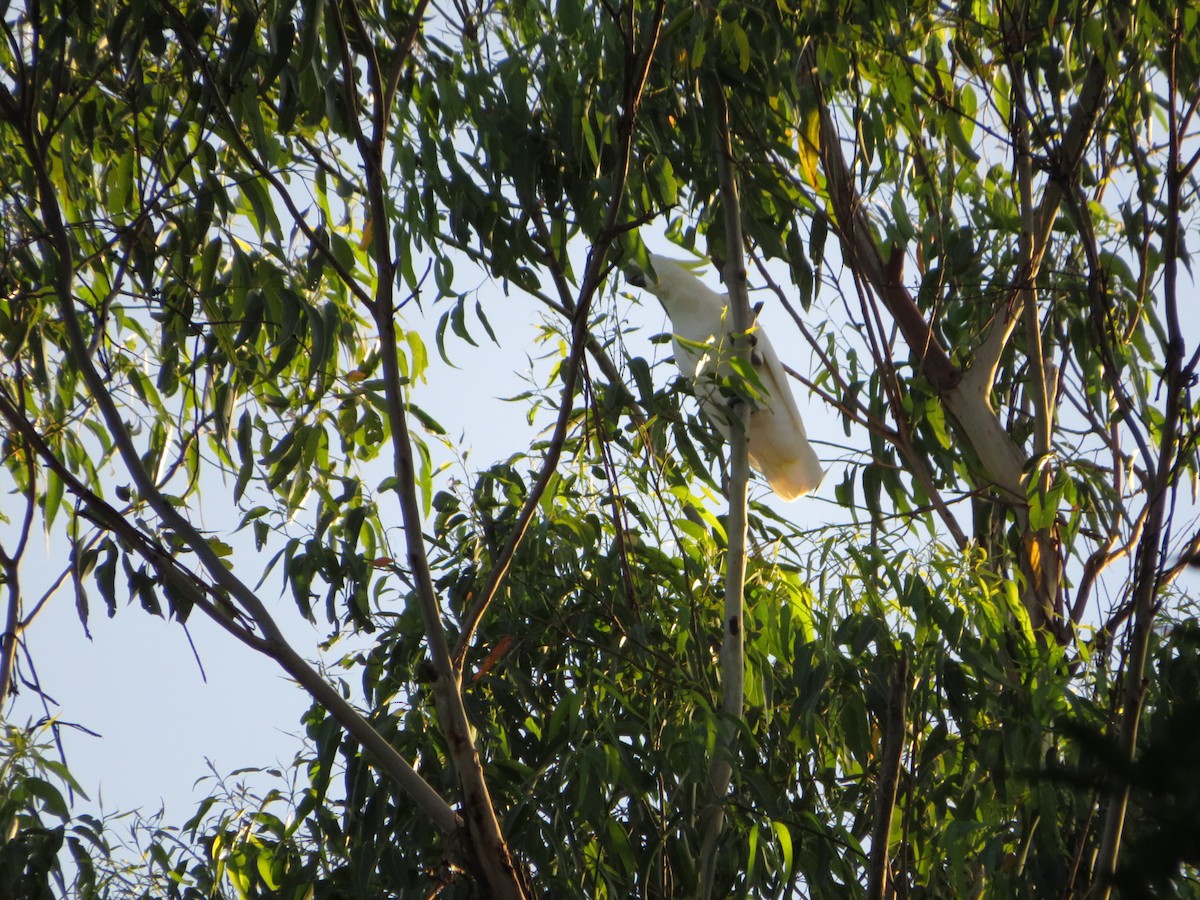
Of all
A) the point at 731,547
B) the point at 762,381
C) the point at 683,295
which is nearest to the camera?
the point at 731,547

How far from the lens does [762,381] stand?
2014 millimetres

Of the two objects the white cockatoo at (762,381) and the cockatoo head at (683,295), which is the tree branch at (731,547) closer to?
the white cockatoo at (762,381)

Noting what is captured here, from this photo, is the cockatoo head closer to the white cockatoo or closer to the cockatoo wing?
the white cockatoo

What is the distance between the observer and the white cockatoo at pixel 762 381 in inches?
79.7

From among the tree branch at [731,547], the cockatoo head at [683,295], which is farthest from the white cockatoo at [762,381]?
the tree branch at [731,547]

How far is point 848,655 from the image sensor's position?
1.55 m

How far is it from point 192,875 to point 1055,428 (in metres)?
1.60

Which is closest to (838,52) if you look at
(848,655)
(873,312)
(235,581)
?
(873,312)

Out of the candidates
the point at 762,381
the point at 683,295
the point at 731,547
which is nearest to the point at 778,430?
the point at 762,381

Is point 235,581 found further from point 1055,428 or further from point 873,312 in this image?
point 1055,428

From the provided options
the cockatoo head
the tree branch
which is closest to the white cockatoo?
the cockatoo head

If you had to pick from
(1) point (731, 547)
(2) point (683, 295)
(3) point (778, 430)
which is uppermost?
(2) point (683, 295)

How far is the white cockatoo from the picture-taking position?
2025 mm

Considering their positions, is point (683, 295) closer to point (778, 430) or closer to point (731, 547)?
point (778, 430)
